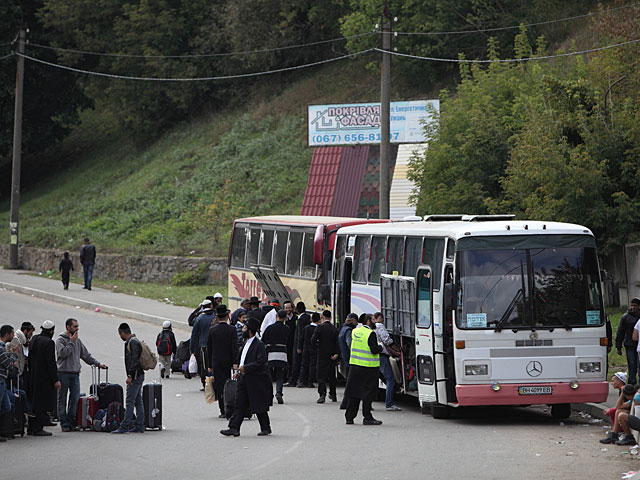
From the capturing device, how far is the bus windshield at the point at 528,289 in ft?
51.6

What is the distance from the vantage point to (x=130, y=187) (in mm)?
53875

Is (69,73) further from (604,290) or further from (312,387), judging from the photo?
(604,290)

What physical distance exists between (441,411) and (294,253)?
907 centimetres

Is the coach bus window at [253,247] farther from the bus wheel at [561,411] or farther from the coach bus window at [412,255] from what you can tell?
the bus wheel at [561,411]

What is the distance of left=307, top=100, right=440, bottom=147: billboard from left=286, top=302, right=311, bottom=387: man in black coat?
1877 cm

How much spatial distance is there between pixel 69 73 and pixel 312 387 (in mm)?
46302

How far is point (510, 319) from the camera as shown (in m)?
15.7

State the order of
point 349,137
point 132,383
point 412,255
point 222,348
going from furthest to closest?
point 349,137 < point 412,255 < point 222,348 < point 132,383

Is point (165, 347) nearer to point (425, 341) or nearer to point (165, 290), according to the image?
point (425, 341)

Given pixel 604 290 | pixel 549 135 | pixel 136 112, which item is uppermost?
pixel 136 112

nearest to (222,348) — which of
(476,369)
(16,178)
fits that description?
(476,369)

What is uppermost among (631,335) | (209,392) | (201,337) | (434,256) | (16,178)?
(16,178)

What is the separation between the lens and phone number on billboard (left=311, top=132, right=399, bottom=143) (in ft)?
130

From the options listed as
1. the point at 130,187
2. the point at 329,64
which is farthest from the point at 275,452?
the point at 329,64
